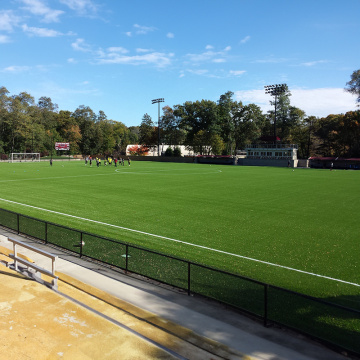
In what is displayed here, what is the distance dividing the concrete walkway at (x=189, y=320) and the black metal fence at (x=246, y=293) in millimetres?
283

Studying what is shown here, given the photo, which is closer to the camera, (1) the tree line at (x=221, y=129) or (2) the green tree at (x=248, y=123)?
(1) the tree line at (x=221, y=129)

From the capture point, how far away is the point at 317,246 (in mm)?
12117

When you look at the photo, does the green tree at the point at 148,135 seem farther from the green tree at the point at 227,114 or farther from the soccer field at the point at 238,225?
the soccer field at the point at 238,225

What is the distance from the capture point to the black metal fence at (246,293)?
6.14 metres

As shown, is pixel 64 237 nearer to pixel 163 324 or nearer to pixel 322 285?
pixel 163 324

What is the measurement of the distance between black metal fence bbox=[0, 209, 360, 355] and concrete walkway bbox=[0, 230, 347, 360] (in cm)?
28

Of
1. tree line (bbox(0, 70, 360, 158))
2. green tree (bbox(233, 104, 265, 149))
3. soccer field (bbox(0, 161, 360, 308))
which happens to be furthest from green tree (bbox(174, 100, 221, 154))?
soccer field (bbox(0, 161, 360, 308))

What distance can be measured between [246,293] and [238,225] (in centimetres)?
811

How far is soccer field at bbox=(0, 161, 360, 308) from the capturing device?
31.9ft

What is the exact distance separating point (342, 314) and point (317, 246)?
566 cm

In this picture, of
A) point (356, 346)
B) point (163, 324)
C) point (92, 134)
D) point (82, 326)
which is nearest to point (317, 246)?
point (356, 346)

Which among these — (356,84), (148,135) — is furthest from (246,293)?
(148,135)

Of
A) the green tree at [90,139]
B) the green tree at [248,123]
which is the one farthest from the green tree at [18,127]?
the green tree at [248,123]

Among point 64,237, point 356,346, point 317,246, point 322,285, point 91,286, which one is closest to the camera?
point 356,346
